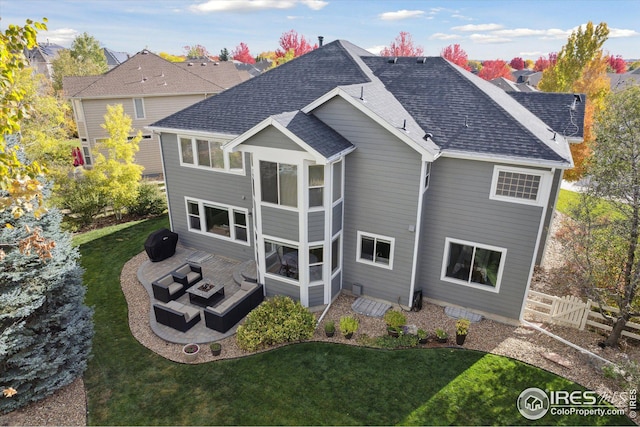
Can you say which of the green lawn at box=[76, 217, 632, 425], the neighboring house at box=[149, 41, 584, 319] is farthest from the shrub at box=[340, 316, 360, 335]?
the neighboring house at box=[149, 41, 584, 319]

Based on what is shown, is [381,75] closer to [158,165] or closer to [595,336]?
[595,336]

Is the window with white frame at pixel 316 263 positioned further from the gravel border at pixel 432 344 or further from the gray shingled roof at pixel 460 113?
the gray shingled roof at pixel 460 113

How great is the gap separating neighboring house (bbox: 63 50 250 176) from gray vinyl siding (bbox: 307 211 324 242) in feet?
73.7

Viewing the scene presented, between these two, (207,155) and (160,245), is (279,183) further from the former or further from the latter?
(160,245)

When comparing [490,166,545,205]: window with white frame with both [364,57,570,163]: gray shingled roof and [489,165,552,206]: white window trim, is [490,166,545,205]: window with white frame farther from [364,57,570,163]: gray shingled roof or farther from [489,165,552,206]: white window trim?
[364,57,570,163]: gray shingled roof

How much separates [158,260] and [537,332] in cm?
1639

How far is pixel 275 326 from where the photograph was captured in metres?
12.8

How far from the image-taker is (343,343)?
13.0 metres

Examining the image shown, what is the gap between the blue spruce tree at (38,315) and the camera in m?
9.41

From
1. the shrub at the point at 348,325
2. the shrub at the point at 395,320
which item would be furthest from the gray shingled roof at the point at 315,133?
the shrub at the point at 395,320

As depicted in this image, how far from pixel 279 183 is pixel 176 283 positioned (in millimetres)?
6414

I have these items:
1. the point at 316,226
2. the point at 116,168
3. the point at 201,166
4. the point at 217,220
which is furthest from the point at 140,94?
the point at 316,226

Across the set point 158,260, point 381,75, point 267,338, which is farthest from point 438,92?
point 158,260

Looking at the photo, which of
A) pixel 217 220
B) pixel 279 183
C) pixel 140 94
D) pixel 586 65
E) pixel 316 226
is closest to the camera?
pixel 279 183
